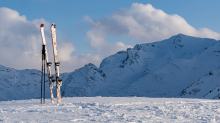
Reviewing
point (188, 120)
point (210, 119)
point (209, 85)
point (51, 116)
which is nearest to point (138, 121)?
point (188, 120)

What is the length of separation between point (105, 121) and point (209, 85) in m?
122

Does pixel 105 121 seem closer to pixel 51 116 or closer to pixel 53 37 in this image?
pixel 51 116

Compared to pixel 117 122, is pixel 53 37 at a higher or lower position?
higher

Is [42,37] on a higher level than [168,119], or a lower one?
higher

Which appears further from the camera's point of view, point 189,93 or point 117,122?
point 189,93

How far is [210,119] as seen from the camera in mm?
11508

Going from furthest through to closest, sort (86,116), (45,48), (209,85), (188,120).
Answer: (209,85), (45,48), (86,116), (188,120)

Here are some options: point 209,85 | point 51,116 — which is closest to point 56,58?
point 51,116

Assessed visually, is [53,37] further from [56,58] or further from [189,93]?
[189,93]

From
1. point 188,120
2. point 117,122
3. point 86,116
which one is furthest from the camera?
point 86,116

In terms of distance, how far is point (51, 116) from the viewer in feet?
39.8

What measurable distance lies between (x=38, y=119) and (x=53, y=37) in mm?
10340

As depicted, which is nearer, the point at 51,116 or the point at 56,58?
the point at 51,116

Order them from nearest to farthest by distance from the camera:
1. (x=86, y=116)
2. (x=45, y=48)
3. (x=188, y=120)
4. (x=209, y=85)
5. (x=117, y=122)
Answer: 1. (x=117, y=122)
2. (x=188, y=120)
3. (x=86, y=116)
4. (x=45, y=48)
5. (x=209, y=85)
